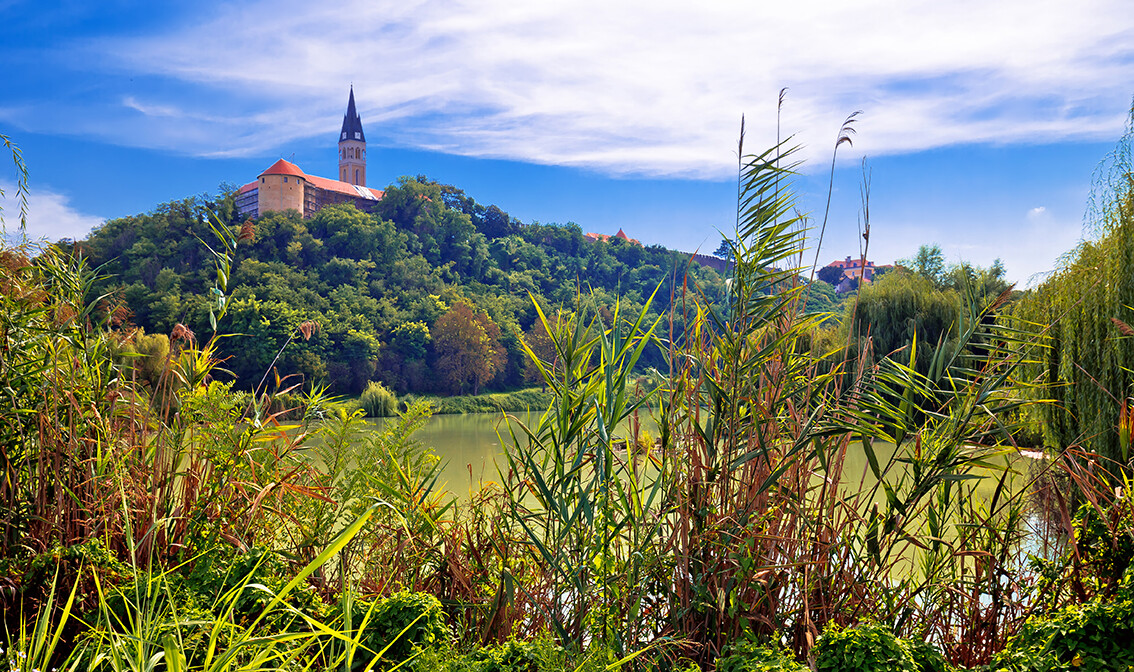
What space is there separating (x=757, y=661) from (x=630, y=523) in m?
0.39

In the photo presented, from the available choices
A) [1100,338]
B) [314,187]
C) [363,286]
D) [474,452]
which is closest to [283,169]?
[314,187]

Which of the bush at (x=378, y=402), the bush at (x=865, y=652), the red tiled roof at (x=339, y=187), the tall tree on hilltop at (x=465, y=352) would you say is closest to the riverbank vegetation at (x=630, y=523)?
the bush at (x=865, y=652)

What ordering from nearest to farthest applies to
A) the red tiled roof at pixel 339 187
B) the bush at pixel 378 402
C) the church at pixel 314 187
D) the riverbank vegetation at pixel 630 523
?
the riverbank vegetation at pixel 630 523, the bush at pixel 378 402, the church at pixel 314 187, the red tiled roof at pixel 339 187

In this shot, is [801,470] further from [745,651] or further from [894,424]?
[745,651]

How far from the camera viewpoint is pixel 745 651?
1403mm

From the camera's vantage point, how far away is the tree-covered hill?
2689 cm

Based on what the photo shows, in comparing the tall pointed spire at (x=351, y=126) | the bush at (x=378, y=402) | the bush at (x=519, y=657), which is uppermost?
the tall pointed spire at (x=351, y=126)

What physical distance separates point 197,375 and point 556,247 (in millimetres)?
49071

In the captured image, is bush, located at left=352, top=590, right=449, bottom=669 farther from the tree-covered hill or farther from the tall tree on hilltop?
the tall tree on hilltop

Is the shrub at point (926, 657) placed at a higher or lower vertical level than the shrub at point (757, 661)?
lower

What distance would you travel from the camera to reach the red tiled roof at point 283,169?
143 feet

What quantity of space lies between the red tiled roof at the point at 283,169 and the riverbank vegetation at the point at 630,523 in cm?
4542

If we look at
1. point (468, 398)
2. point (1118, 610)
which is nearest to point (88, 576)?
point (1118, 610)

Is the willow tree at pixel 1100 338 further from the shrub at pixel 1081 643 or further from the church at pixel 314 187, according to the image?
the church at pixel 314 187
